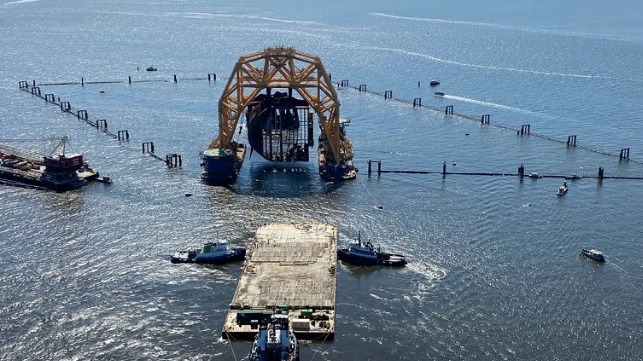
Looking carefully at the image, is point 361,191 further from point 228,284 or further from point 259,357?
point 259,357

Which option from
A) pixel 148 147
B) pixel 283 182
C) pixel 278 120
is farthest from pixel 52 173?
pixel 278 120

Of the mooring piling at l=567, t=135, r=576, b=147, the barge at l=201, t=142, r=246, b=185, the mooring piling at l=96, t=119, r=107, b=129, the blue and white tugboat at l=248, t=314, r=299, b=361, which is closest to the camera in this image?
the blue and white tugboat at l=248, t=314, r=299, b=361

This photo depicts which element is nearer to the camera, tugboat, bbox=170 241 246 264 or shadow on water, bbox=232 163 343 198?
tugboat, bbox=170 241 246 264

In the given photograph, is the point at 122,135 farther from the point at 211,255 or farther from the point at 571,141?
the point at 571,141

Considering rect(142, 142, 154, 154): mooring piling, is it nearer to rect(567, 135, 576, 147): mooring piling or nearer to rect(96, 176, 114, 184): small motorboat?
rect(96, 176, 114, 184): small motorboat

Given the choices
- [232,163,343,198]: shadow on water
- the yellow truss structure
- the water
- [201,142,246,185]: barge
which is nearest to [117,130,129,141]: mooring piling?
the water
